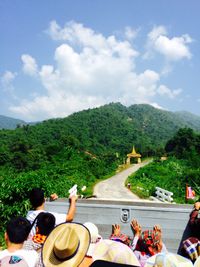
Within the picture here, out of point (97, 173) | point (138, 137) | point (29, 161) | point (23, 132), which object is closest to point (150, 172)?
point (97, 173)

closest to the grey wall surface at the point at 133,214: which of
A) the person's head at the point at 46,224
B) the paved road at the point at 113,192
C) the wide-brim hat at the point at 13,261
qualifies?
the person's head at the point at 46,224

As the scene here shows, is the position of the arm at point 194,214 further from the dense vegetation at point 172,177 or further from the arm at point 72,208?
the dense vegetation at point 172,177

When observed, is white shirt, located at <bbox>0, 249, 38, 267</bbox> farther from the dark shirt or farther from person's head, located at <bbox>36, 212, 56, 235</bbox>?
the dark shirt

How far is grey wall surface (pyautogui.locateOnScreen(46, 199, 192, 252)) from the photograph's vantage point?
3.73 meters

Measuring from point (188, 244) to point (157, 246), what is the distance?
1.08ft

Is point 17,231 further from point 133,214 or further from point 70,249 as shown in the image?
point 133,214

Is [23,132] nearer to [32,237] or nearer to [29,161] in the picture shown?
[29,161]

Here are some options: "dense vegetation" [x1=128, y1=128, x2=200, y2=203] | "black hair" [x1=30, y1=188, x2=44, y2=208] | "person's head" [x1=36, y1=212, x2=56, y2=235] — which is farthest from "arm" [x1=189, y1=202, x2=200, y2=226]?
"dense vegetation" [x1=128, y1=128, x2=200, y2=203]

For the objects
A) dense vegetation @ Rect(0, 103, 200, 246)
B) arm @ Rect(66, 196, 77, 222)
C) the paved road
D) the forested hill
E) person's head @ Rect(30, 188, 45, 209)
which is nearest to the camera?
person's head @ Rect(30, 188, 45, 209)

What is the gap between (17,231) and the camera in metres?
2.59

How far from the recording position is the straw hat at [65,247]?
233cm

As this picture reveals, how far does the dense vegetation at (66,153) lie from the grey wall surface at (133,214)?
3813 millimetres

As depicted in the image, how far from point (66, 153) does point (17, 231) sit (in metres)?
Answer: 28.1

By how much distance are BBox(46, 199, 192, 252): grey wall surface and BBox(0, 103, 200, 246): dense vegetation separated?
3.81 m
